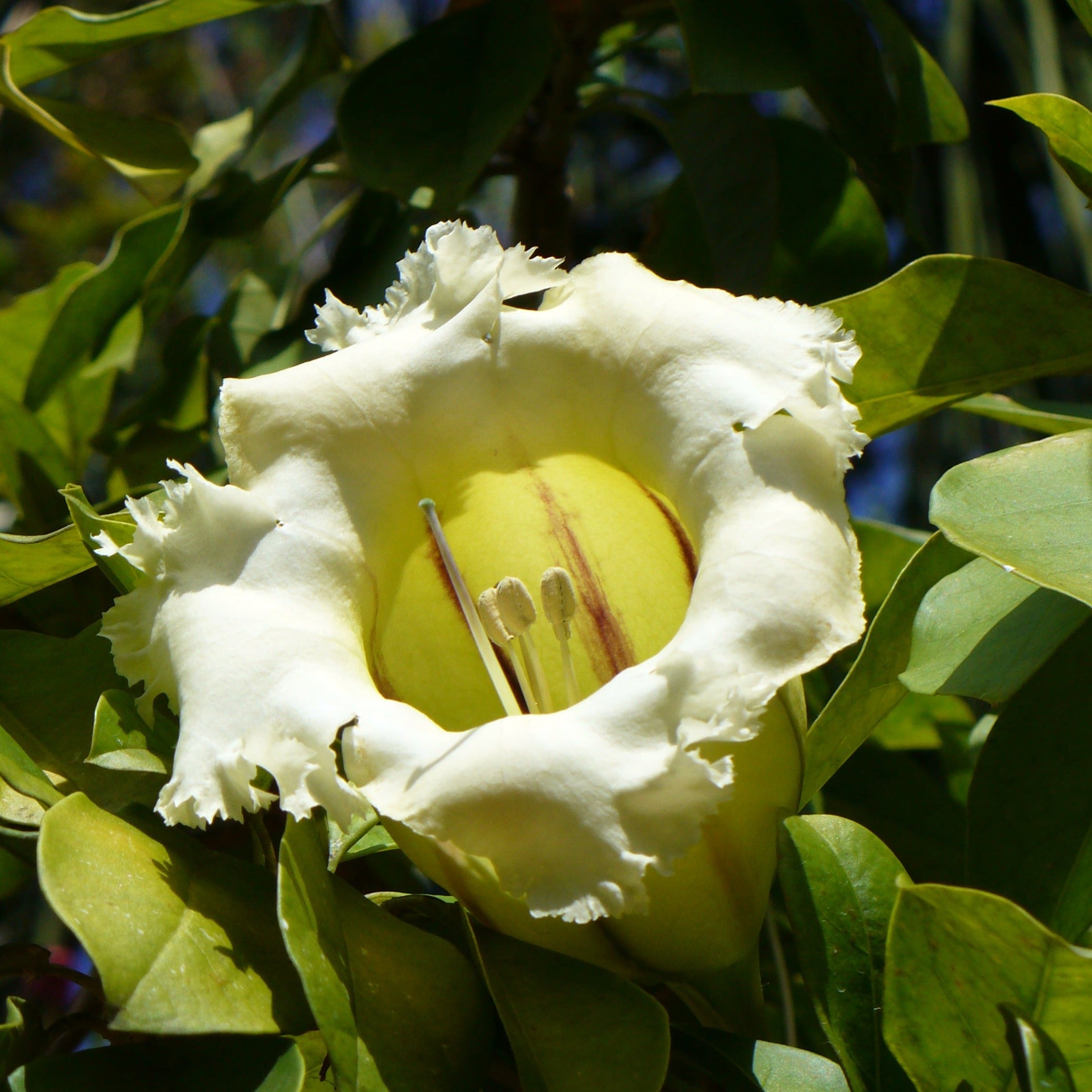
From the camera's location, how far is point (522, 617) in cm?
78

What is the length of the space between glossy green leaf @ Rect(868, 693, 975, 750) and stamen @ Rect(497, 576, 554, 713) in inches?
20.7

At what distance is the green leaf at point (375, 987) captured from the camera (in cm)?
57

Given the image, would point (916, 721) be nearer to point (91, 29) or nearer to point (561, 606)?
point (561, 606)

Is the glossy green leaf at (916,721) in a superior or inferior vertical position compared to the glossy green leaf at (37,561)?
inferior

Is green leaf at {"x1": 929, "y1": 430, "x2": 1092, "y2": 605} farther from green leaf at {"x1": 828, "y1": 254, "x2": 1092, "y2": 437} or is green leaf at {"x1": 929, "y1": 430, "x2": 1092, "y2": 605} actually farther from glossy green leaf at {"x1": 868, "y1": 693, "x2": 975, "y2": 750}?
glossy green leaf at {"x1": 868, "y1": 693, "x2": 975, "y2": 750}

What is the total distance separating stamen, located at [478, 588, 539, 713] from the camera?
0.78 meters

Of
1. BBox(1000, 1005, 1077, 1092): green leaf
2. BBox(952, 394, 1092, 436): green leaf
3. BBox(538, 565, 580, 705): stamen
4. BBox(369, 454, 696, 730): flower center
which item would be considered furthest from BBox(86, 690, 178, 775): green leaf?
BBox(952, 394, 1092, 436): green leaf

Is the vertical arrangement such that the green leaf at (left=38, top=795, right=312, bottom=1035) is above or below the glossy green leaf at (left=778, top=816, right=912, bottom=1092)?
above

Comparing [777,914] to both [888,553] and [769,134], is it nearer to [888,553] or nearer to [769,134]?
[888,553]

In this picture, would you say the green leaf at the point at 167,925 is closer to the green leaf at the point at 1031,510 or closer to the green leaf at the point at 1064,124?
the green leaf at the point at 1031,510

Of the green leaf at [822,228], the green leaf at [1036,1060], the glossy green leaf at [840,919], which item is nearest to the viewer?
the green leaf at [1036,1060]

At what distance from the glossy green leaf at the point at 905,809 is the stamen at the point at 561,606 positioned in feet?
1.39

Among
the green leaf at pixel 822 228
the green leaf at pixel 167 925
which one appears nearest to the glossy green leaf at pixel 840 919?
the green leaf at pixel 167 925

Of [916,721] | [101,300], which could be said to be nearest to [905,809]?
[916,721]
